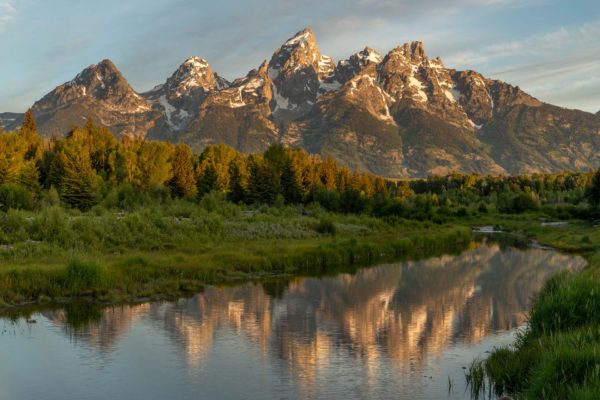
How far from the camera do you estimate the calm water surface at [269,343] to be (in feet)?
65.0

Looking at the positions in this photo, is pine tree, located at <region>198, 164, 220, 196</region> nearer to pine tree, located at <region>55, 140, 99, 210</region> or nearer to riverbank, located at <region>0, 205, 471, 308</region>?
pine tree, located at <region>55, 140, 99, 210</region>

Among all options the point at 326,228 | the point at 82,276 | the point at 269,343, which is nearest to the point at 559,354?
the point at 269,343

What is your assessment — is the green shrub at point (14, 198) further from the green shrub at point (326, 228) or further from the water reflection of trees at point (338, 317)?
the water reflection of trees at point (338, 317)

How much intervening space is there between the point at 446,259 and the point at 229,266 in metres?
24.7

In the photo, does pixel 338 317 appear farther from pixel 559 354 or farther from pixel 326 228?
pixel 326 228

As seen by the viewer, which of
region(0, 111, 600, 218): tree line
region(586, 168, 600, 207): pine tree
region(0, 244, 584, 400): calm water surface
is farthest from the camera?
region(586, 168, 600, 207): pine tree

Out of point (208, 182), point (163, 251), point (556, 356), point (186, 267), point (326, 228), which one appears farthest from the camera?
point (208, 182)

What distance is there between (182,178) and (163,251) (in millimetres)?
62884

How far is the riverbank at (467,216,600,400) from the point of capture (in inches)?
533

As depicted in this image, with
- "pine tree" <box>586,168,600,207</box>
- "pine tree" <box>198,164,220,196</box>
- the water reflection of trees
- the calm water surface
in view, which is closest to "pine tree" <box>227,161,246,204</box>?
"pine tree" <box>198,164,220,196</box>

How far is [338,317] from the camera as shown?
3102 cm

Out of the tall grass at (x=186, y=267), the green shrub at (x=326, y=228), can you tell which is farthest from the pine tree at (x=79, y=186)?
the green shrub at (x=326, y=228)

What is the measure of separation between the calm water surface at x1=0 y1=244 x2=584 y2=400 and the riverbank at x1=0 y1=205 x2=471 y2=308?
9.86 ft

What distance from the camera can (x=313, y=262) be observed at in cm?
5141
